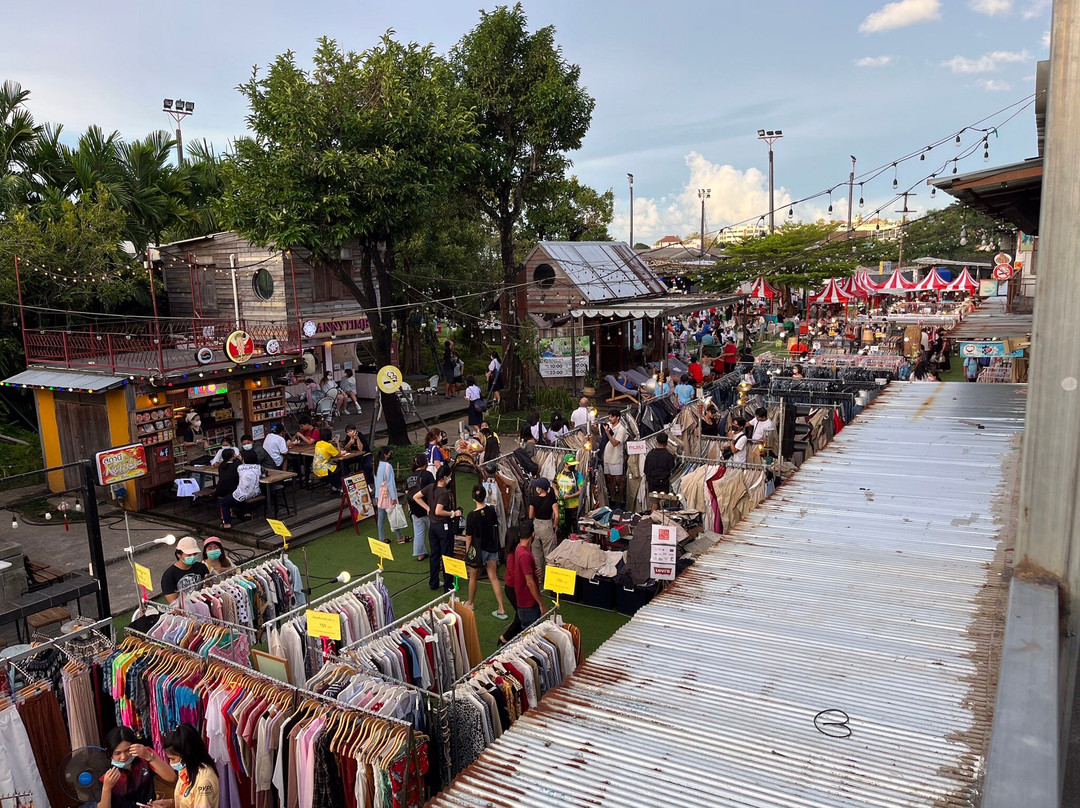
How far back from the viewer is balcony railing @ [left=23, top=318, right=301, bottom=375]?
1496 cm

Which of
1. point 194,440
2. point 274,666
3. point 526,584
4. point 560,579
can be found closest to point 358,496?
point 194,440

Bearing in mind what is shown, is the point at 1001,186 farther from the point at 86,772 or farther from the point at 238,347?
the point at 238,347

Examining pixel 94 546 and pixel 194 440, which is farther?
pixel 194 440

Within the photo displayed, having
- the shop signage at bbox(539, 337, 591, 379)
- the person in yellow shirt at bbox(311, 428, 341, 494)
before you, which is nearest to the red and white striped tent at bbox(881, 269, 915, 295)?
the shop signage at bbox(539, 337, 591, 379)

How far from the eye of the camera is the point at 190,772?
5.21 metres

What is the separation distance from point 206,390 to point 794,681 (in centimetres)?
1482

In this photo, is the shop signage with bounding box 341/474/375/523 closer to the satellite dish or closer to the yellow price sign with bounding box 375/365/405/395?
the yellow price sign with bounding box 375/365/405/395

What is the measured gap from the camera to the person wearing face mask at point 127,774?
5.41m

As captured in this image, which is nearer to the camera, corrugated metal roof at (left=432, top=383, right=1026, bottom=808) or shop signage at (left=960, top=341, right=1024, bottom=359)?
corrugated metal roof at (left=432, top=383, right=1026, bottom=808)

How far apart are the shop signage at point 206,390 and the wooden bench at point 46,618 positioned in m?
7.70

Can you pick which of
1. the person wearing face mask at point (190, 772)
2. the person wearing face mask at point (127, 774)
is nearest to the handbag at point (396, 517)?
the person wearing face mask at point (127, 774)

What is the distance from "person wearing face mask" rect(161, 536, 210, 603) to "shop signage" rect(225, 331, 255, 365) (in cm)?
872

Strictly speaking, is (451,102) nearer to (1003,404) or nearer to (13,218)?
→ (13,218)

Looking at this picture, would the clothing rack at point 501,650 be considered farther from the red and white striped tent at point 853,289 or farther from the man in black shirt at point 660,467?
the red and white striped tent at point 853,289
